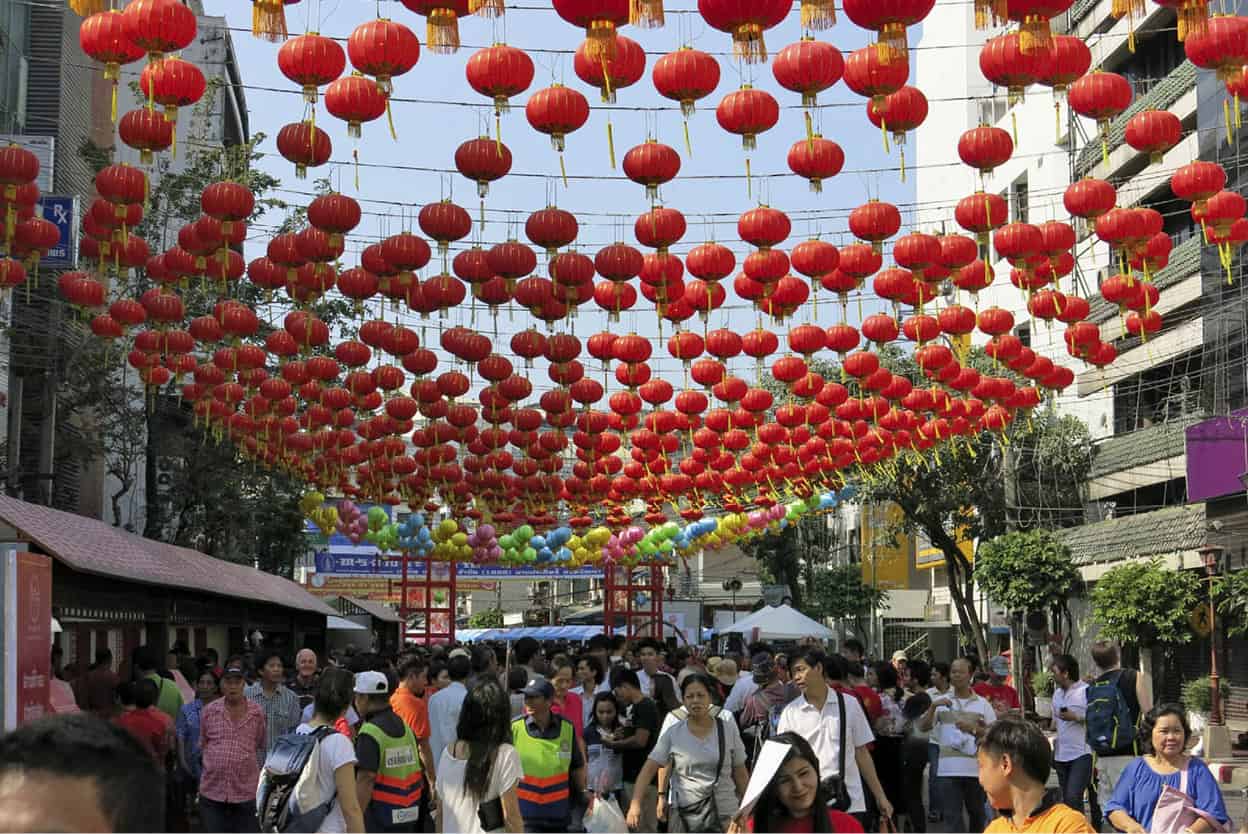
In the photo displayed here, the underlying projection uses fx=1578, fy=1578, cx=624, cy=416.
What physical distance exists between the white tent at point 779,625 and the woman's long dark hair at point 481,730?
73.1 ft

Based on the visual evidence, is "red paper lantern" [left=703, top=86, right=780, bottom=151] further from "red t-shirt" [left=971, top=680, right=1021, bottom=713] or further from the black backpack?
the black backpack

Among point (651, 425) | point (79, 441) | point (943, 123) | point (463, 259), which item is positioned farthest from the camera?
point (943, 123)

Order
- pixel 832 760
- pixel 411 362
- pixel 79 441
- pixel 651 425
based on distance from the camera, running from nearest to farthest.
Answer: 1. pixel 832 760
2. pixel 411 362
3. pixel 651 425
4. pixel 79 441

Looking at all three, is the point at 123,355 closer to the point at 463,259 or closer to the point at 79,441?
the point at 79,441

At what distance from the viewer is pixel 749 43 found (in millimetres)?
10078

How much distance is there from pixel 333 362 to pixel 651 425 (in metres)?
5.31

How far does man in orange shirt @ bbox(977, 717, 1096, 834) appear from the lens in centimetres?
525

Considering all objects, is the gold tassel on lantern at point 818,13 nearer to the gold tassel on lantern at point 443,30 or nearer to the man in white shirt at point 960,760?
the gold tassel on lantern at point 443,30

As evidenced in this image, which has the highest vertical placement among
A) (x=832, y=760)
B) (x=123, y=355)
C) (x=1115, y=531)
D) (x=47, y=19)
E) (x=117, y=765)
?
(x=47, y=19)

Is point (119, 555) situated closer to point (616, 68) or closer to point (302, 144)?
point (302, 144)

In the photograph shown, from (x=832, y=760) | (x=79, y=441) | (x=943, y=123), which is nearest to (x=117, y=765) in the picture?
(x=832, y=760)

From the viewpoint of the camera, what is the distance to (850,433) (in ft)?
82.3

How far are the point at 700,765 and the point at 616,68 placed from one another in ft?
16.7

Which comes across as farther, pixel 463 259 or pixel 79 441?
pixel 79 441
